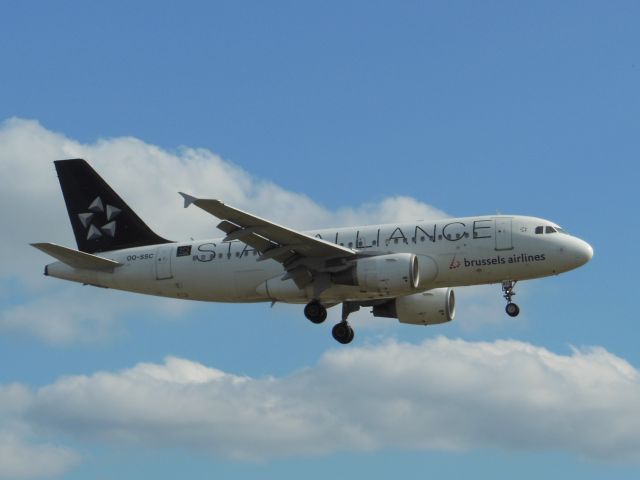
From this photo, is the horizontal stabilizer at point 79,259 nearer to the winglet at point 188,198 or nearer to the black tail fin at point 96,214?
the black tail fin at point 96,214

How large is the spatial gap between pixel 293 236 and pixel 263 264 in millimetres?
→ 3616

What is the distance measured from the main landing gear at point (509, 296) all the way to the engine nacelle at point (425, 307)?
5013 millimetres

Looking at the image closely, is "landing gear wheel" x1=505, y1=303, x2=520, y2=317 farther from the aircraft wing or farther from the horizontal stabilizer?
the horizontal stabilizer

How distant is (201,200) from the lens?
44.7m

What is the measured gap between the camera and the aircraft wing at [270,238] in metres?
46.6

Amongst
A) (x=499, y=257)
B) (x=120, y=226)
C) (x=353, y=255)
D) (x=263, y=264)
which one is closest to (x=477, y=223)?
(x=499, y=257)

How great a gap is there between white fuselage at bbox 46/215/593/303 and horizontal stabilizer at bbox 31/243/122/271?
0.25 meters

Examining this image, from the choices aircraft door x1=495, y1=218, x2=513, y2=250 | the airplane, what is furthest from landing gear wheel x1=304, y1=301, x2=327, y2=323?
aircraft door x1=495, y1=218, x2=513, y2=250

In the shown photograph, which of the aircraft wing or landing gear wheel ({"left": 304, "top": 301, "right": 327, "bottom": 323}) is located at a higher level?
the aircraft wing

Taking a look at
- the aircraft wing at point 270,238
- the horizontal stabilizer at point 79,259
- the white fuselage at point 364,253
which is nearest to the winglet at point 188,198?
the aircraft wing at point 270,238

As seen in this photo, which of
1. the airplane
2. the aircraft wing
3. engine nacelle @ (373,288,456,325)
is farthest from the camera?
engine nacelle @ (373,288,456,325)

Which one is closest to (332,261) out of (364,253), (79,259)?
(364,253)

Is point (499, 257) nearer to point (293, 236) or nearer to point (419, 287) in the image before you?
point (419, 287)

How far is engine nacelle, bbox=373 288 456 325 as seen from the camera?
180 feet
